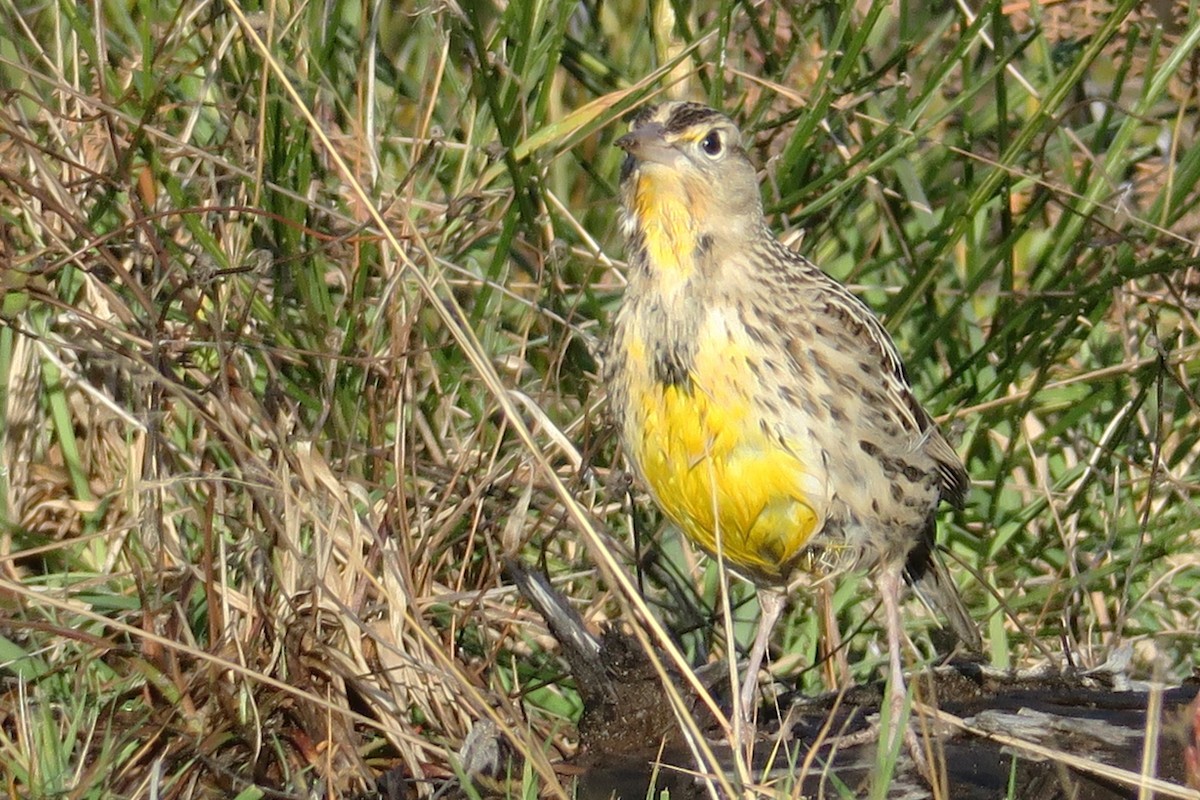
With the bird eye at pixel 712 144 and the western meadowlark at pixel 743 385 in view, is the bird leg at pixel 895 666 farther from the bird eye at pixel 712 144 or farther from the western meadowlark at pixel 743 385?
the bird eye at pixel 712 144

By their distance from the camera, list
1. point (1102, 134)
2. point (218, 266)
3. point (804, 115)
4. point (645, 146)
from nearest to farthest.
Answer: point (645, 146)
point (218, 266)
point (804, 115)
point (1102, 134)

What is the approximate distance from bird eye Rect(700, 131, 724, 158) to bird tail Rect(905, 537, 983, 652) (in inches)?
46.4

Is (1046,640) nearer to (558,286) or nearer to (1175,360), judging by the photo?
(1175,360)

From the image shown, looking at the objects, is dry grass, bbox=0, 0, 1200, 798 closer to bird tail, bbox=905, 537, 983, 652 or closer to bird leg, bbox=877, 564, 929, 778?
bird tail, bbox=905, 537, 983, 652

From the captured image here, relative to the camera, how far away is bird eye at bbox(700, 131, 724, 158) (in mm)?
3596

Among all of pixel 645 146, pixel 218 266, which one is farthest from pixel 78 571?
pixel 645 146

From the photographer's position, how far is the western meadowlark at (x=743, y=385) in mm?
3418

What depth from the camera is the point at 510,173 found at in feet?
13.5

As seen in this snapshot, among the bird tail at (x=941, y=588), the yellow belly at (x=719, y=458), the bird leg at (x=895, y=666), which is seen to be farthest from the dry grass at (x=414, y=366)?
the bird leg at (x=895, y=666)

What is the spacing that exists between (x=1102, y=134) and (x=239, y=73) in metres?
2.44

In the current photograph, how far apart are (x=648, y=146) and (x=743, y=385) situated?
0.54 meters

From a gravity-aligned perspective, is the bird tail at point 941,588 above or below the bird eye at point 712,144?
below

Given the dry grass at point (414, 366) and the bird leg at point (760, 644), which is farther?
the bird leg at point (760, 644)

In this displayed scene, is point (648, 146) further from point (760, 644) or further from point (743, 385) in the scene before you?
point (760, 644)
